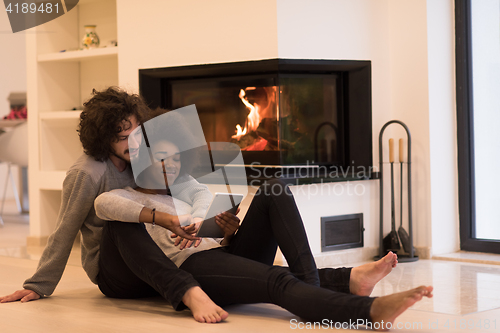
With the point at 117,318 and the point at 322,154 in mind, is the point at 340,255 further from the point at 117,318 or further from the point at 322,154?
the point at 117,318

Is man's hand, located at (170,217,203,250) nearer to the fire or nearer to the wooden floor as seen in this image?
the wooden floor

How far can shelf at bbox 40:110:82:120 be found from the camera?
3.99 metres

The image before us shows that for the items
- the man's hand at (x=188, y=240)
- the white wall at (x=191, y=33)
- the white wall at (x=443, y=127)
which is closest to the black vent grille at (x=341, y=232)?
the white wall at (x=443, y=127)

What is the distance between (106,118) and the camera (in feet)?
6.86

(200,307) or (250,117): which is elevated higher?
(250,117)

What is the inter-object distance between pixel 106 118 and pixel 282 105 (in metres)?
1.39

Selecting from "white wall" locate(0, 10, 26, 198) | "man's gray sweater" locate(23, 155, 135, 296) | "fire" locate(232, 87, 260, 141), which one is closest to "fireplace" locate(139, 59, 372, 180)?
"fire" locate(232, 87, 260, 141)

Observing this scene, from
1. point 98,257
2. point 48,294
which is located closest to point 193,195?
point 98,257

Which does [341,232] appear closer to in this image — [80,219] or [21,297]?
[80,219]

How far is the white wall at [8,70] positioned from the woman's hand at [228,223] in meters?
6.15

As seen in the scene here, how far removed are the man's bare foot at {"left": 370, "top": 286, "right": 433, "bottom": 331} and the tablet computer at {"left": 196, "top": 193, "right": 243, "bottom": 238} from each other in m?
0.63

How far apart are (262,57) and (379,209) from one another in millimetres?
1154

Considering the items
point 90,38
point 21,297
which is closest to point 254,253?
point 21,297

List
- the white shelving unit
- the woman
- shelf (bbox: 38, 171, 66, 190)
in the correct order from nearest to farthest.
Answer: the woman < shelf (bbox: 38, 171, 66, 190) < the white shelving unit
